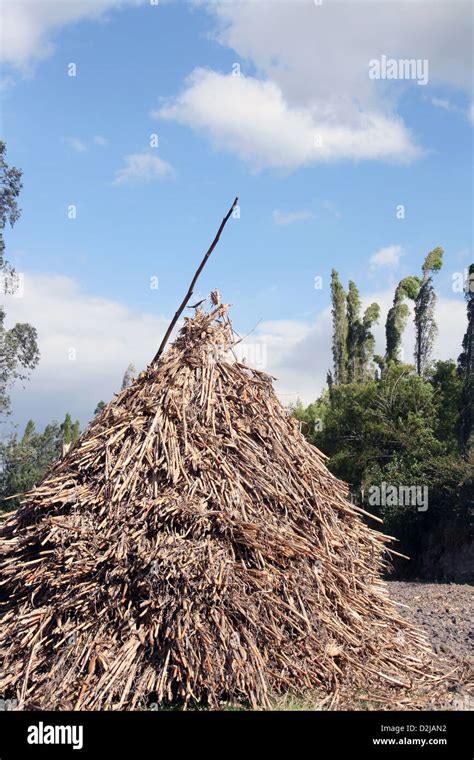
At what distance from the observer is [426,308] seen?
37.3 meters

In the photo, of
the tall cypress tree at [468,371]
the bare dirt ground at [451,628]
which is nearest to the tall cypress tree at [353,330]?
the tall cypress tree at [468,371]

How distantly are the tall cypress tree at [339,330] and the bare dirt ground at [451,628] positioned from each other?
2792cm

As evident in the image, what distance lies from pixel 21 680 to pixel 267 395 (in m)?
3.12

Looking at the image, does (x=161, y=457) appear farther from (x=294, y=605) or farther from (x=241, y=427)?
(x=294, y=605)

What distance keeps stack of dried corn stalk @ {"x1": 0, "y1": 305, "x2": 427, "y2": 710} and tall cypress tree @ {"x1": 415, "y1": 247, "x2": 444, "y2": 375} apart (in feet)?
105

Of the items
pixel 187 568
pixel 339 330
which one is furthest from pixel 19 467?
pixel 339 330

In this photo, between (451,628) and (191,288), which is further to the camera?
(451,628)

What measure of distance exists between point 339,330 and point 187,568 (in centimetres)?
3642

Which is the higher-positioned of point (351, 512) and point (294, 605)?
point (351, 512)

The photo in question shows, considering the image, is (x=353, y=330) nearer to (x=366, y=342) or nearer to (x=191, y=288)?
(x=366, y=342)

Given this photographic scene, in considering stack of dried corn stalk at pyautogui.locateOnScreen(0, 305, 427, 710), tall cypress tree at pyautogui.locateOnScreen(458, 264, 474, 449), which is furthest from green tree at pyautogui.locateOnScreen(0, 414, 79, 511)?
stack of dried corn stalk at pyautogui.locateOnScreen(0, 305, 427, 710)

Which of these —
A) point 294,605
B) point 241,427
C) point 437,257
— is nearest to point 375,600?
point 294,605

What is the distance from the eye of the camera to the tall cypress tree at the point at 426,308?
37281 millimetres

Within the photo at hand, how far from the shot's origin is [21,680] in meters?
5.32
